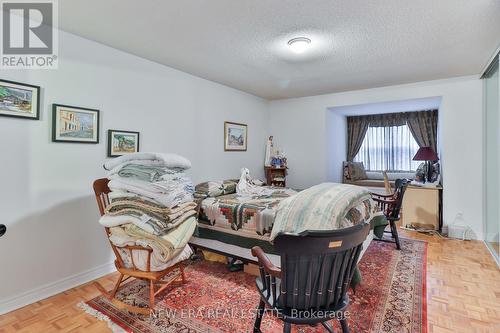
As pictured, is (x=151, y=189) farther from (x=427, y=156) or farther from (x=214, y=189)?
(x=427, y=156)

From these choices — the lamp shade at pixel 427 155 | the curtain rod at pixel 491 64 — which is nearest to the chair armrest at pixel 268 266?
the curtain rod at pixel 491 64

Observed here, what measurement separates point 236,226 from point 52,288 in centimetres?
179

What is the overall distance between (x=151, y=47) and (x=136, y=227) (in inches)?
77.6

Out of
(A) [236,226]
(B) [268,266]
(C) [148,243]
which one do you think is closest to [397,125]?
(A) [236,226]

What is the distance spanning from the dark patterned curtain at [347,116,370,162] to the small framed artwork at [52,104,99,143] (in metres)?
5.63

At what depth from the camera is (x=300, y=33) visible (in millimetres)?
2533

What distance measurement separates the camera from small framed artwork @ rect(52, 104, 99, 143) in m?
2.48

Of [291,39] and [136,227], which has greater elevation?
[291,39]

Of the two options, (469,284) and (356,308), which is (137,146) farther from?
(469,284)

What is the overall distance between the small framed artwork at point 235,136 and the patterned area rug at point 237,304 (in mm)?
2245

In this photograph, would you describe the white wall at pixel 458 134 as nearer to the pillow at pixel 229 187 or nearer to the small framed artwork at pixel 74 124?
the pillow at pixel 229 187

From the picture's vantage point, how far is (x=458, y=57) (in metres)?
3.15

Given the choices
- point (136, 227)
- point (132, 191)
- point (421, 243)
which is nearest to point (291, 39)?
point (132, 191)

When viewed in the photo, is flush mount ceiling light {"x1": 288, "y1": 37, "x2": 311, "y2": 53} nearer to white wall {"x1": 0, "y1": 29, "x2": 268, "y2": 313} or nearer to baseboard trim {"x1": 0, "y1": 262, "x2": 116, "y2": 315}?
white wall {"x1": 0, "y1": 29, "x2": 268, "y2": 313}
